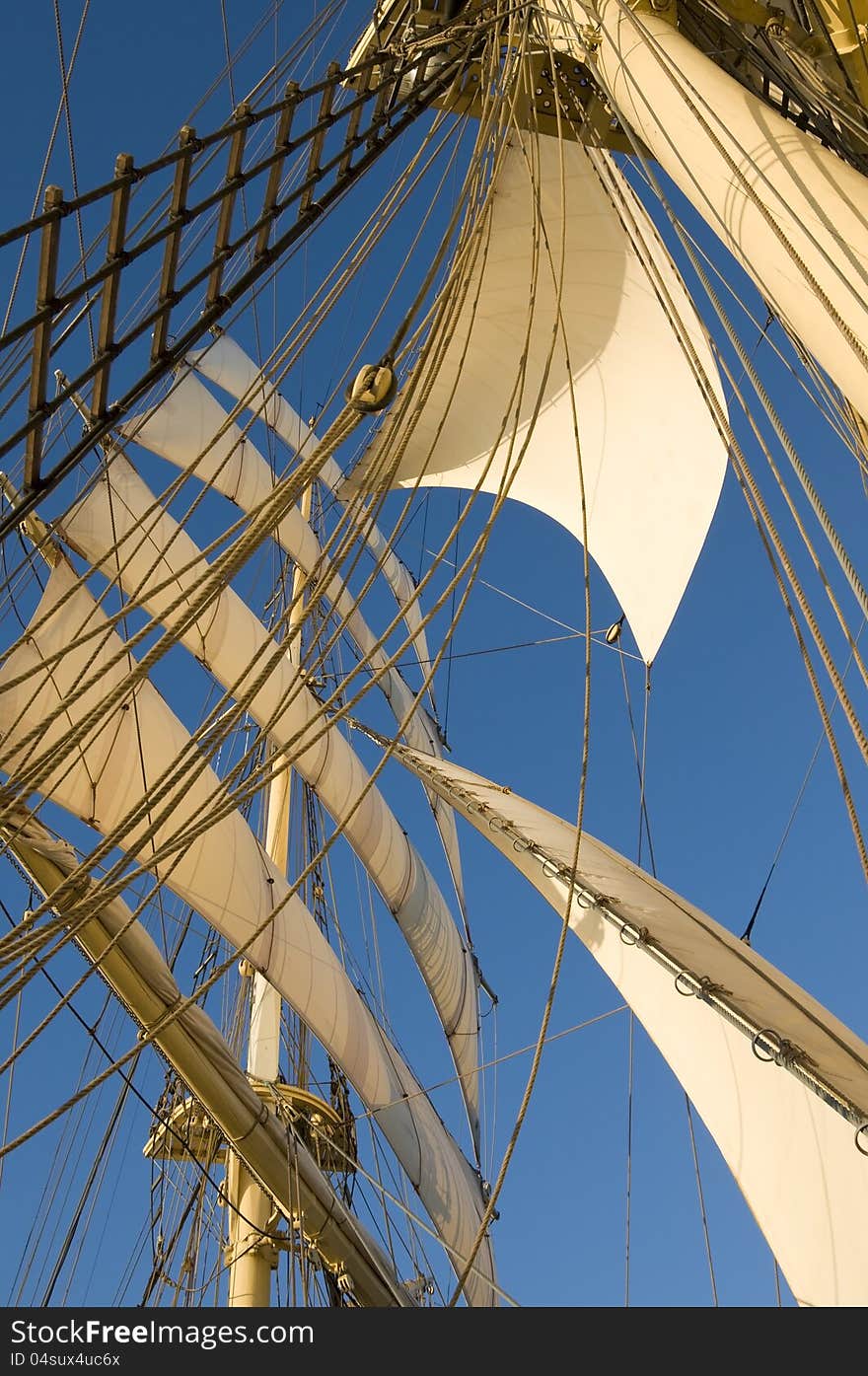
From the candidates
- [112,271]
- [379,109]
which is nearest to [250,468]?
[379,109]

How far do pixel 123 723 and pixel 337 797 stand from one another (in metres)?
5.50

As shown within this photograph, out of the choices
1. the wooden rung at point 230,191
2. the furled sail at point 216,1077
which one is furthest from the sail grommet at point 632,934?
the wooden rung at point 230,191

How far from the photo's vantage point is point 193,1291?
10820 millimetres

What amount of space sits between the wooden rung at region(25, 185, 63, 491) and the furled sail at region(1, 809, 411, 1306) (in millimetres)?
3183

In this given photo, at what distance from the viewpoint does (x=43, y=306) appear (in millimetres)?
3215

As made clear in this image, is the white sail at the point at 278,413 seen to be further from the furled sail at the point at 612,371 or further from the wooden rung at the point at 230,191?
the wooden rung at the point at 230,191

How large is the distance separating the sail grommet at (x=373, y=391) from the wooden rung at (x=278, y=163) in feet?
3.57

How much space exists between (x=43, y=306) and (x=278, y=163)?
1.28 m

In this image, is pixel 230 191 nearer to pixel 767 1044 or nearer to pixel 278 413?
pixel 767 1044

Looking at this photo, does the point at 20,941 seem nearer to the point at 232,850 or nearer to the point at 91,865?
the point at 91,865

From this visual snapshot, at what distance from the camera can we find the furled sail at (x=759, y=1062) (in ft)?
14.9

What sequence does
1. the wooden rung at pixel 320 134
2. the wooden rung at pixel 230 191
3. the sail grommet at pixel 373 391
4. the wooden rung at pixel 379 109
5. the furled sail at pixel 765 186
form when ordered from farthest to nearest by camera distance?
the wooden rung at pixel 379 109
the wooden rung at pixel 320 134
the wooden rung at pixel 230 191
the sail grommet at pixel 373 391
the furled sail at pixel 765 186

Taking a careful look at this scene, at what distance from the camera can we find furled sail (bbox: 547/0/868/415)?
3025 millimetres
